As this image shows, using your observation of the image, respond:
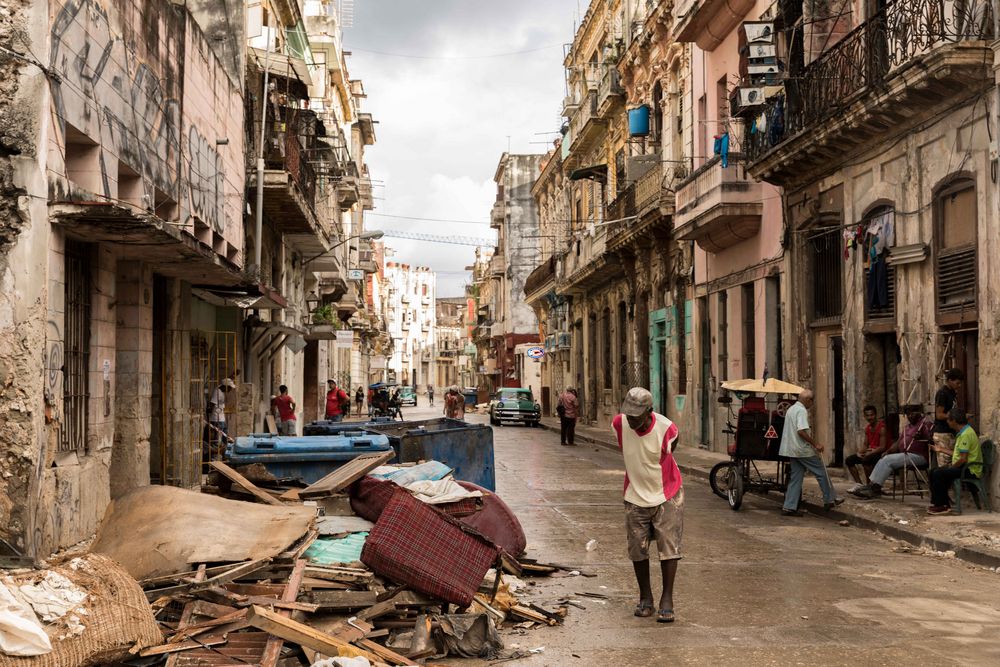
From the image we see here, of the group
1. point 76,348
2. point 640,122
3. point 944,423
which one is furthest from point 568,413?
point 76,348

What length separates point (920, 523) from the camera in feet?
39.2

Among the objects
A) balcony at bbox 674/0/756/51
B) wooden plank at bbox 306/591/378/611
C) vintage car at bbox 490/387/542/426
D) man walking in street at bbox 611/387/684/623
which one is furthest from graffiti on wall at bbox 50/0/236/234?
vintage car at bbox 490/387/542/426

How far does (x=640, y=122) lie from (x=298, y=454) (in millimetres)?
22660

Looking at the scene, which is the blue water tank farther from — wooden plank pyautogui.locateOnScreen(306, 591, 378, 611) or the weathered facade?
wooden plank pyautogui.locateOnScreen(306, 591, 378, 611)

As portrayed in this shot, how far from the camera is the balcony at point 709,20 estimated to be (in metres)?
23.3

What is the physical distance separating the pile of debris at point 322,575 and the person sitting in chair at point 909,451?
6.38 metres

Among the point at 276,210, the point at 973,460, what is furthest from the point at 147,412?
the point at 276,210

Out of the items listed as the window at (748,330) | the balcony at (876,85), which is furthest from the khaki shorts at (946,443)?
the window at (748,330)

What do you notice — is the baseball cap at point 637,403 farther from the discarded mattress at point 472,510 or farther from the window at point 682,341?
the window at point 682,341

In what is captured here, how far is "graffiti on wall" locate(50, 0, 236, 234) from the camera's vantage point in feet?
32.3

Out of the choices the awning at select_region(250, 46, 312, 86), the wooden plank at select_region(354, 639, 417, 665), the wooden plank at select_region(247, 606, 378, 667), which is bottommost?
the wooden plank at select_region(354, 639, 417, 665)

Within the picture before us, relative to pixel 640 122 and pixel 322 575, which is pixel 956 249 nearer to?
pixel 322 575

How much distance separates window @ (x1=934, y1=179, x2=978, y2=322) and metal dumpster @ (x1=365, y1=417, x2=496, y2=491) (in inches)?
246

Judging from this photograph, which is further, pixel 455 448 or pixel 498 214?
pixel 498 214
